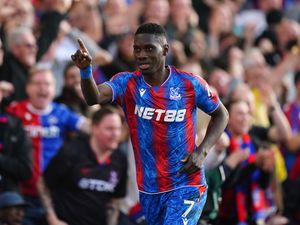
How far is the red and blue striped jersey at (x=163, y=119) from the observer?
25.2 feet

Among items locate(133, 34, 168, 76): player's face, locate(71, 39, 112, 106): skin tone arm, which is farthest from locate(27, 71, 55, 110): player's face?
locate(133, 34, 168, 76): player's face

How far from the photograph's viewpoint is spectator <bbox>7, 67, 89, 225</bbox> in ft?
33.9

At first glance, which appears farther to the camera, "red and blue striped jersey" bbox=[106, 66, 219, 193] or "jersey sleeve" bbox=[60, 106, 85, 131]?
"jersey sleeve" bbox=[60, 106, 85, 131]

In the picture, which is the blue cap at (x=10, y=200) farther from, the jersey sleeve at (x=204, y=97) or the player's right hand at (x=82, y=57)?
the player's right hand at (x=82, y=57)

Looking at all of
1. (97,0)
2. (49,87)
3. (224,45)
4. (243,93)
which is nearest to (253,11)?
(224,45)

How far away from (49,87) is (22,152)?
3.03ft

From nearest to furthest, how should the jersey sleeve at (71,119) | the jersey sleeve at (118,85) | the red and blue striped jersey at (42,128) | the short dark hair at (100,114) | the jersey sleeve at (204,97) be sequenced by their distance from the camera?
the jersey sleeve at (118,85) < the jersey sleeve at (204,97) < the short dark hair at (100,114) < the red and blue striped jersey at (42,128) < the jersey sleeve at (71,119)

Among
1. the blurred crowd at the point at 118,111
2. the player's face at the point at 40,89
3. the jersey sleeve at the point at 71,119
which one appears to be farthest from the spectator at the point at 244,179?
the player's face at the point at 40,89

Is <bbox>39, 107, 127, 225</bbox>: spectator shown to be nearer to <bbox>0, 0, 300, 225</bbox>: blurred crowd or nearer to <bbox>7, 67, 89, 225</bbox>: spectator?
<bbox>0, 0, 300, 225</bbox>: blurred crowd

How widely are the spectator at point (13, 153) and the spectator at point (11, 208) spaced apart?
43 centimetres

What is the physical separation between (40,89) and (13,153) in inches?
33.7

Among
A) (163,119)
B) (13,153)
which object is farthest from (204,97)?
(13,153)

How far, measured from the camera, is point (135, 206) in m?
10.5

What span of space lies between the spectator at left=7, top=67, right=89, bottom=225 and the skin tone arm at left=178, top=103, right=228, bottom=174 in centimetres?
299
